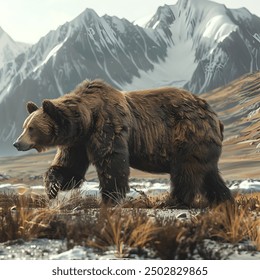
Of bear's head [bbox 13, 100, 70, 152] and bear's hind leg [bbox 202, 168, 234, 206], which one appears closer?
bear's head [bbox 13, 100, 70, 152]

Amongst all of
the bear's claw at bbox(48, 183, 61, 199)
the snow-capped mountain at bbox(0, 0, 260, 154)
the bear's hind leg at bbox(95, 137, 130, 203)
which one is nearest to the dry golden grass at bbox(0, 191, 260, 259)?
the bear's hind leg at bbox(95, 137, 130, 203)

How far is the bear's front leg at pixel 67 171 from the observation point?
8.67 meters

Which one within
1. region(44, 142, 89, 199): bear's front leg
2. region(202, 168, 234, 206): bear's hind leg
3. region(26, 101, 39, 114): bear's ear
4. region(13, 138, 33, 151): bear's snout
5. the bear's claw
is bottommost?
region(202, 168, 234, 206): bear's hind leg

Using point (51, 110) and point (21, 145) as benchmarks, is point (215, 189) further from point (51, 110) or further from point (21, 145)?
point (21, 145)

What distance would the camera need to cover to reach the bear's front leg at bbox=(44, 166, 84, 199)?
8.66 meters

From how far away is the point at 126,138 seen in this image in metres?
8.44

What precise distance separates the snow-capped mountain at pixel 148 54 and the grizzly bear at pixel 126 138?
13.0ft

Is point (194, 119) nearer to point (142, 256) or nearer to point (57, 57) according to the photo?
point (142, 256)

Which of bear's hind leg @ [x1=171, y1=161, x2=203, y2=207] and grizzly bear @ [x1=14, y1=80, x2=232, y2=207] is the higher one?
grizzly bear @ [x1=14, y1=80, x2=232, y2=207]

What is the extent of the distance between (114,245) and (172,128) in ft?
11.4

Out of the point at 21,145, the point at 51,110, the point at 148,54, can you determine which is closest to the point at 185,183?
the point at 51,110

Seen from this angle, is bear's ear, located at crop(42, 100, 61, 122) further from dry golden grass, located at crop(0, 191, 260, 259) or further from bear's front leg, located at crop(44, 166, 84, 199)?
dry golden grass, located at crop(0, 191, 260, 259)
